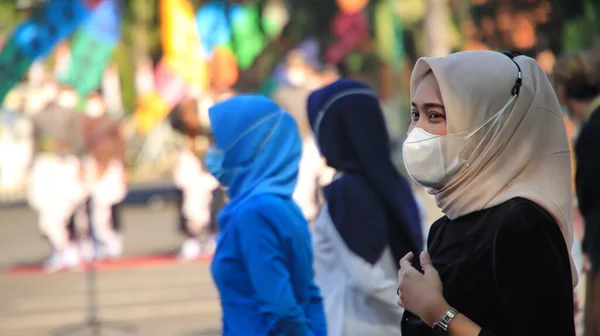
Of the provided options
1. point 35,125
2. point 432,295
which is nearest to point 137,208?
point 35,125

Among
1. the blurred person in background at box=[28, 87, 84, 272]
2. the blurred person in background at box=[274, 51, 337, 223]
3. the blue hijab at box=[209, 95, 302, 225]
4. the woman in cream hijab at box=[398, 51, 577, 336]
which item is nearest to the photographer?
the woman in cream hijab at box=[398, 51, 577, 336]

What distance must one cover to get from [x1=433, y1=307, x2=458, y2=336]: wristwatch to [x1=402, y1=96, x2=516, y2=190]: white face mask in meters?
0.29

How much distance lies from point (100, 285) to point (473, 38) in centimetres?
1638

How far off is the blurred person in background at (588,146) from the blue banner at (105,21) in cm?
883

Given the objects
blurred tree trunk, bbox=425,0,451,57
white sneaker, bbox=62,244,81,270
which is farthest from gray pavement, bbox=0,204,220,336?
blurred tree trunk, bbox=425,0,451,57

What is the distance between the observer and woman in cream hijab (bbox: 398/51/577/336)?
7.05ft

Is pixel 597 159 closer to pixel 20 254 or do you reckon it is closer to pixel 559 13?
pixel 20 254

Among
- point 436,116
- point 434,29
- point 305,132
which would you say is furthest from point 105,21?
point 436,116

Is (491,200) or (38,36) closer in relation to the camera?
(491,200)

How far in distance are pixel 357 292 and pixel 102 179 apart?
9.88 meters

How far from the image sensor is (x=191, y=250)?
13.5 m

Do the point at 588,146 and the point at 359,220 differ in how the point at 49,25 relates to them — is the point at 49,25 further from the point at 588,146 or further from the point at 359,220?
the point at 359,220

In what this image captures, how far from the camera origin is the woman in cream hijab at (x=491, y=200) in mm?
2148

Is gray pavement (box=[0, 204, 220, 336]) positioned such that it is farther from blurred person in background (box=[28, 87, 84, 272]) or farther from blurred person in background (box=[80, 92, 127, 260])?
blurred person in background (box=[28, 87, 84, 272])
